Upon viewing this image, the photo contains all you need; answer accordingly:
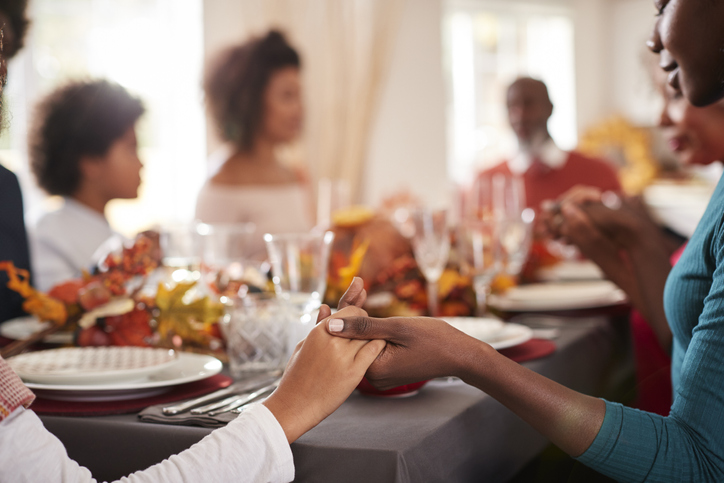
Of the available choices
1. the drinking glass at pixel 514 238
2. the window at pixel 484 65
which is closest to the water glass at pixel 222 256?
the drinking glass at pixel 514 238

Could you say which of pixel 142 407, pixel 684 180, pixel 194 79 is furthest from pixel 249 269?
pixel 684 180

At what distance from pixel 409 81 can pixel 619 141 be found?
2.71 metres

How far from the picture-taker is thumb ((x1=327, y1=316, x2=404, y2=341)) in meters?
0.66

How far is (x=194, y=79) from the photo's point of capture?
3.66 m

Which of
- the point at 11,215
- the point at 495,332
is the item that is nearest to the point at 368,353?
the point at 495,332

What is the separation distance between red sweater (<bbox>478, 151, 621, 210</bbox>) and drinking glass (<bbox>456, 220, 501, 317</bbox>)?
5.89ft

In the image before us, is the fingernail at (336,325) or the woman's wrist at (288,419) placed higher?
the fingernail at (336,325)

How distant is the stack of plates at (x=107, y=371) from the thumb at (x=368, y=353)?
0.25 metres

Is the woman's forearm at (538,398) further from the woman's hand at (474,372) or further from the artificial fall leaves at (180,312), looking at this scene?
the artificial fall leaves at (180,312)

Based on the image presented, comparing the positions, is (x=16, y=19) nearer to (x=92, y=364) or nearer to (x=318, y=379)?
(x=92, y=364)

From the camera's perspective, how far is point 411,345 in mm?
675

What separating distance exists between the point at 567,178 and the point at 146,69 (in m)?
2.26

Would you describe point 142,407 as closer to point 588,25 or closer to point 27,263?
point 27,263

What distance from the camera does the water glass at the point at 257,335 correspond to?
3.06ft
